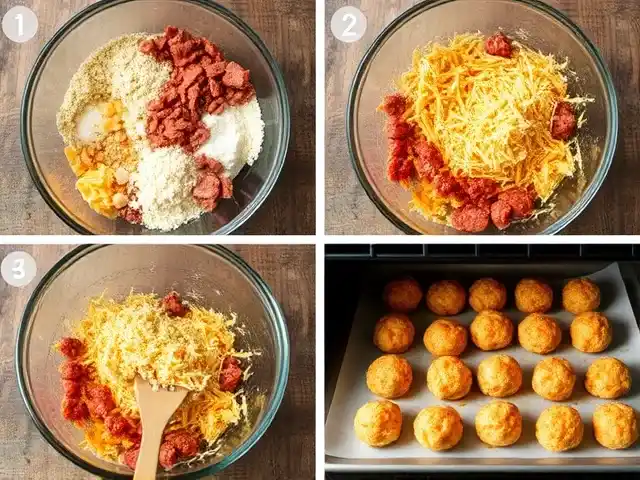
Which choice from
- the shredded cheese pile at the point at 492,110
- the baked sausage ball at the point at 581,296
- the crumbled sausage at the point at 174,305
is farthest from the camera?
the baked sausage ball at the point at 581,296

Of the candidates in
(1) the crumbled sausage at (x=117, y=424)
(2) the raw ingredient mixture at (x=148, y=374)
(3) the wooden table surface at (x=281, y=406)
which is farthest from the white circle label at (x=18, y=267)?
(1) the crumbled sausage at (x=117, y=424)

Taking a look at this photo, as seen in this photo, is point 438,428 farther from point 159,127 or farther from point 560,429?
point 159,127

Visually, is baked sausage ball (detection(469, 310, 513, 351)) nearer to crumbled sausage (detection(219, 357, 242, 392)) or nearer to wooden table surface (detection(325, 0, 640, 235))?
wooden table surface (detection(325, 0, 640, 235))

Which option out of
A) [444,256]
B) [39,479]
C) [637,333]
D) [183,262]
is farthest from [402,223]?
[39,479]

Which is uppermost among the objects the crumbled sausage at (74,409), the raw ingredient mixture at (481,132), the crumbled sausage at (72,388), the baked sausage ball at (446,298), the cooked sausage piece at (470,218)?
the raw ingredient mixture at (481,132)

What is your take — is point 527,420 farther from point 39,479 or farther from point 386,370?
point 39,479

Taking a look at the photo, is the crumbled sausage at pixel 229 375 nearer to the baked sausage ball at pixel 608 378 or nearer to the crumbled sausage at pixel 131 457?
the crumbled sausage at pixel 131 457
